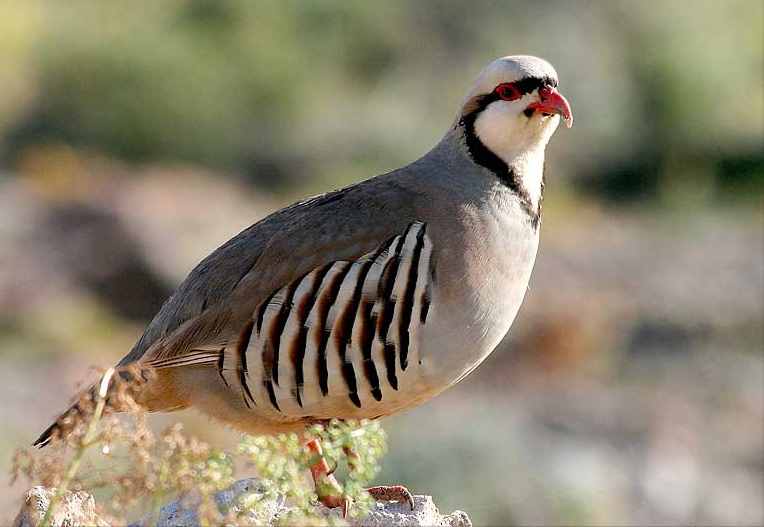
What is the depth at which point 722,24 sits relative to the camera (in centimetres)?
3338

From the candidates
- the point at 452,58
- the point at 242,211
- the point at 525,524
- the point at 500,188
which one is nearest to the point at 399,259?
the point at 500,188

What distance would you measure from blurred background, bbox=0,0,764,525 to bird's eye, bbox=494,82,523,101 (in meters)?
2.46

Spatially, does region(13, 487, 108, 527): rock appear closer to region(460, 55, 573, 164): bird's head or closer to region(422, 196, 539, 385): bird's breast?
region(422, 196, 539, 385): bird's breast

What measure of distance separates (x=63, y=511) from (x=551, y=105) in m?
2.51

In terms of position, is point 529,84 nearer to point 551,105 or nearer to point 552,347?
point 551,105

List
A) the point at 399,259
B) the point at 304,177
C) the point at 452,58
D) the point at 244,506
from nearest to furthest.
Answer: the point at 244,506 < the point at 399,259 < the point at 304,177 < the point at 452,58

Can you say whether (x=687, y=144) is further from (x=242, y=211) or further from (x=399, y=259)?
(x=399, y=259)

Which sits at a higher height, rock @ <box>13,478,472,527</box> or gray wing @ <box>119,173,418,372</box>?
gray wing @ <box>119,173,418,372</box>

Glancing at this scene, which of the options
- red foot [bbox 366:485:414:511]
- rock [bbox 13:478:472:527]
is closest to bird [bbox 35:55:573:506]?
red foot [bbox 366:485:414:511]

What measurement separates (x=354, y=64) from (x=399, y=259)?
28237mm

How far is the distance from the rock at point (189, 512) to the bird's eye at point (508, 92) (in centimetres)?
176

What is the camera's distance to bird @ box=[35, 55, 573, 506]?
19.2ft

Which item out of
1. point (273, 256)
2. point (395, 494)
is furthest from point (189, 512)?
point (273, 256)

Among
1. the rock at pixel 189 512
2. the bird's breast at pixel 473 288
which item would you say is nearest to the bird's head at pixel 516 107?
the bird's breast at pixel 473 288
